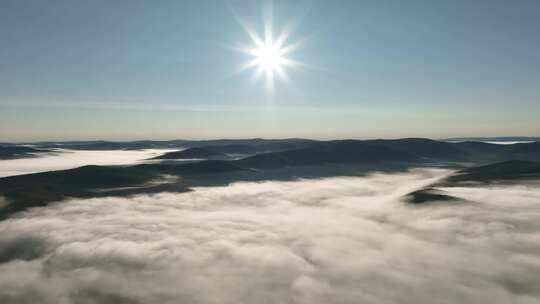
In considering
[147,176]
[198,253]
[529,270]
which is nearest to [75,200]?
[147,176]

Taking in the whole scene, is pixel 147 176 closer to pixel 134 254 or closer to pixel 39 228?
pixel 39 228

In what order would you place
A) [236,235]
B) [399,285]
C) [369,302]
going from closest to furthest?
[369,302], [399,285], [236,235]

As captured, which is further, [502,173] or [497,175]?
[502,173]

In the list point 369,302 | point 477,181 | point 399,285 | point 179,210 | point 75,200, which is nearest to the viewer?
point 369,302

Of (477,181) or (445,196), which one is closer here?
(445,196)

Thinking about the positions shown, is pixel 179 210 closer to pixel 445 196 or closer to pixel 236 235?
pixel 236 235

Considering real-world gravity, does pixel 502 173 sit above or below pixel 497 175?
above

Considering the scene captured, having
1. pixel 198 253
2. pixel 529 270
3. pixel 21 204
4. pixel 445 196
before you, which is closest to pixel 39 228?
pixel 21 204

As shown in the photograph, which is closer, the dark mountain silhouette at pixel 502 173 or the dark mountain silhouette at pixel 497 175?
the dark mountain silhouette at pixel 497 175

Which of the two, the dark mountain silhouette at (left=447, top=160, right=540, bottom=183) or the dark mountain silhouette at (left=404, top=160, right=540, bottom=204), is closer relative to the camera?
the dark mountain silhouette at (left=404, top=160, right=540, bottom=204)
